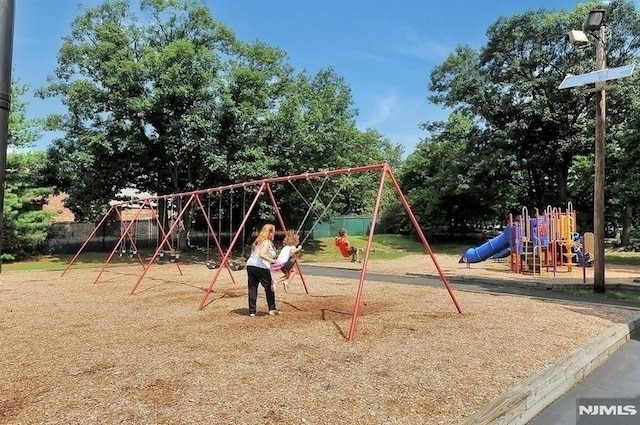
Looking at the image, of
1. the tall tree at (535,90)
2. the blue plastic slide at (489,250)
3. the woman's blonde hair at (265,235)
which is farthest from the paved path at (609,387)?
the tall tree at (535,90)

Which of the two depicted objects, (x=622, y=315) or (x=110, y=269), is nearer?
(x=622, y=315)

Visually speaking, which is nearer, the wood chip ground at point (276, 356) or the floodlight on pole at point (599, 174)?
the wood chip ground at point (276, 356)

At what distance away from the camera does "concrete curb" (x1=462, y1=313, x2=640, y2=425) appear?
4062 millimetres

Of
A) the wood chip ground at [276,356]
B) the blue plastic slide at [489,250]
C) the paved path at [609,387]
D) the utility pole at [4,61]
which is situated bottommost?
the paved path at [609,387]

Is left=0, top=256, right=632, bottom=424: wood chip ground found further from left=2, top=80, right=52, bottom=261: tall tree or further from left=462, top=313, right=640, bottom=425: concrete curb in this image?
left=2, top=80, right=52, bottom=261: tall tree

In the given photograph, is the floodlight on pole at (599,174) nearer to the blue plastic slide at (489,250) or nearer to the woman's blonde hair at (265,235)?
the blue plastic slide at (489,250)

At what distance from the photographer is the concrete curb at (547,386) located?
4.06 metres

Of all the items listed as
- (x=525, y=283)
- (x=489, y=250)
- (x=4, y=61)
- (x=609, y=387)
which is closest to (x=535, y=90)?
(x=489, y=250)

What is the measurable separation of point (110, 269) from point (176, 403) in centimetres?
1630

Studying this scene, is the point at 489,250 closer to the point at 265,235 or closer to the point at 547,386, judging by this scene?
the point at 265,235

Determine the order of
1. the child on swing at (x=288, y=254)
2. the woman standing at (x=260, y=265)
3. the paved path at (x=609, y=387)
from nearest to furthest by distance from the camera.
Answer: the paved path at (x=609, y=387)
the woman standing at (x=260, y=265)
the child on swing at (x=288, y=254)

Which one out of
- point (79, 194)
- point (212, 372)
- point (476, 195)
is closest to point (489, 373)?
point (212, 372)

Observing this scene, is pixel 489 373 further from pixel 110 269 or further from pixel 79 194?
pixel 79 194

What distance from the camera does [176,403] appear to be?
4.36 metres
